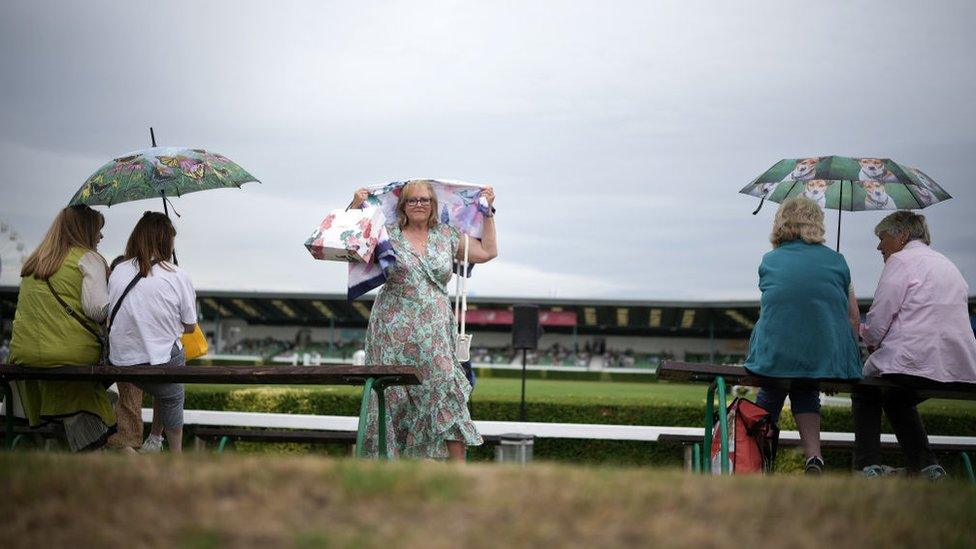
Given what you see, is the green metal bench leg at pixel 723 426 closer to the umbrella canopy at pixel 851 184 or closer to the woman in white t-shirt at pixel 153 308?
the umbrella canopy at pixel 851 184

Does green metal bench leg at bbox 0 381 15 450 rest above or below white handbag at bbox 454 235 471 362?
below

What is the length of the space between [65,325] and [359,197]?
1.80 metres

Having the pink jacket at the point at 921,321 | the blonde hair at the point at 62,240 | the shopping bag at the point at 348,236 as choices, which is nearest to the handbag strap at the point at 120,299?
the blonde hair at the point at 62,240

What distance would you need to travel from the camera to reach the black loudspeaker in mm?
14522

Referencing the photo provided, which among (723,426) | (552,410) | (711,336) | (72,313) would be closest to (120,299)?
(72,313)

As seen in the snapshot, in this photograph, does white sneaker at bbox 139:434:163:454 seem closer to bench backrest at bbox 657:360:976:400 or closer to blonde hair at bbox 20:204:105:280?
blonde hair at bbox 20:204:105:280

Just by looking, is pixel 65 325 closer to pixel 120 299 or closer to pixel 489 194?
pixel 120 299

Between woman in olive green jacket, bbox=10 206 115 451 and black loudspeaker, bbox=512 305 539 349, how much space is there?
9253 millimetres

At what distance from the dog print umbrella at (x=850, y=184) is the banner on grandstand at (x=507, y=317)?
43635 millimetres

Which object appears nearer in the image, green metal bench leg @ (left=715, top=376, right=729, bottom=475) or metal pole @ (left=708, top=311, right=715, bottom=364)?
green metal bench leg @ (left=715, top=376, right=729, bottom=475)

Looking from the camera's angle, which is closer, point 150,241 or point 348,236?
point 348,236

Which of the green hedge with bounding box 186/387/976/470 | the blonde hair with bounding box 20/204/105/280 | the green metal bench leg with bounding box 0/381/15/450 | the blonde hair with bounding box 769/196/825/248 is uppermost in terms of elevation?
the blonde hair with bounding box 769/196/825/248

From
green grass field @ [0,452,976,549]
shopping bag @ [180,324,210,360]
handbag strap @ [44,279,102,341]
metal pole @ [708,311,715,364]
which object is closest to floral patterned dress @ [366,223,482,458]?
shopping bag @ [180,324,210,360]

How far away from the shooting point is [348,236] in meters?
5.31
